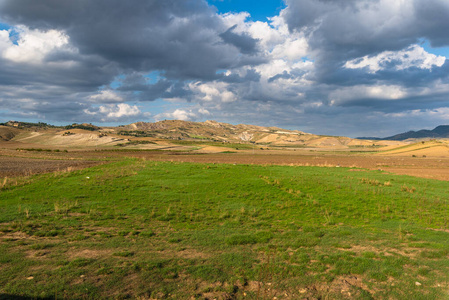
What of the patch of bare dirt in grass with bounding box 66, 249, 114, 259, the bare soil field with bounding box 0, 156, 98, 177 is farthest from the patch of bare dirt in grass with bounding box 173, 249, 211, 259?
the bare soil field with bounding box 0, 156, 98, 177

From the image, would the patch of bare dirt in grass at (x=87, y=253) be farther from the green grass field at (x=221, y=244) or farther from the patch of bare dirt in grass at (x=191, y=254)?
the patch of bare dirt in grass at (x=191, y=254)

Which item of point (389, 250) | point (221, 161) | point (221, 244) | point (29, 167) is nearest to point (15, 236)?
point (221, 244)

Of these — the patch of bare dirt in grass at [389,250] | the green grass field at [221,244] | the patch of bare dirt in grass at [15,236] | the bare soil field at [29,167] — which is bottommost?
the patch of bare dirt in grass at [389,250]

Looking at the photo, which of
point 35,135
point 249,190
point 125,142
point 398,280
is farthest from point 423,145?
point 35,135

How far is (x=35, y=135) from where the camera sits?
19162 cm

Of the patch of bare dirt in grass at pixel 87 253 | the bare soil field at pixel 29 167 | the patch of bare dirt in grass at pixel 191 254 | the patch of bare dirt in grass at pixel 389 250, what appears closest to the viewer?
the patch of bare dirt in grass at pixel 87 253

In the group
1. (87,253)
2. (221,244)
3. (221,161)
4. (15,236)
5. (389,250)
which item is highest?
(221,161)

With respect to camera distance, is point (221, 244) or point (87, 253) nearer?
point (87, 253)

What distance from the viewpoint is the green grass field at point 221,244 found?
800cm

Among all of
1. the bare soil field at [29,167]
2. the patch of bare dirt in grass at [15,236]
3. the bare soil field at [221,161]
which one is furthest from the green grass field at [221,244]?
the bare soil field at [221,161]

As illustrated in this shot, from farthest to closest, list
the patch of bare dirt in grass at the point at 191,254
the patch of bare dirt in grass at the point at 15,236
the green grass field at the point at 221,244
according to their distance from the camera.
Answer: the patch of bare dirt in grass at the point at 15,236, the patch of bare dirt in grass at the point at 191,254, the green grass field at the point at 221,244

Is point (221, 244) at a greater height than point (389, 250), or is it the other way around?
point (221, 244)

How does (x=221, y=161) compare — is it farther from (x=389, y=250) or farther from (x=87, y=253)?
(x=87, y=253)

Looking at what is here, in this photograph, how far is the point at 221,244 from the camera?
1168 cm
